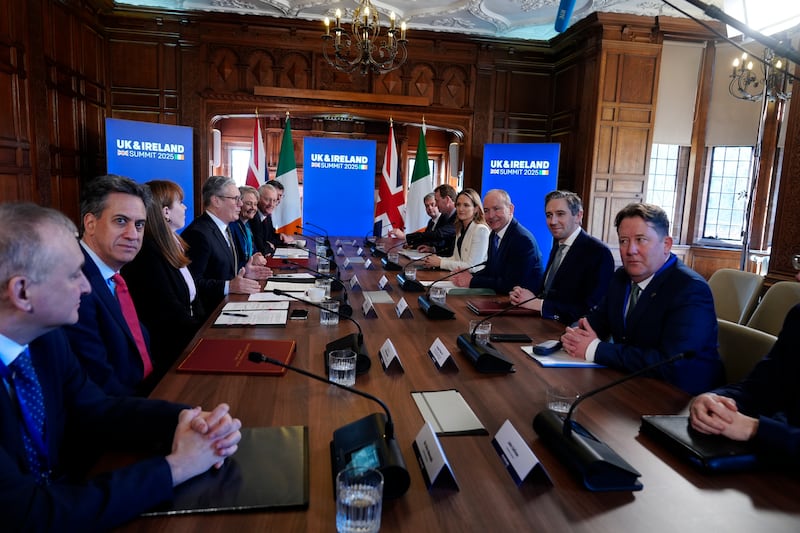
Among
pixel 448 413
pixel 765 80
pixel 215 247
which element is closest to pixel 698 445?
pixel 448 413

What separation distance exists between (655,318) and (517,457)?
3.59 ft

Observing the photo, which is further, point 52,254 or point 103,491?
point 52,254

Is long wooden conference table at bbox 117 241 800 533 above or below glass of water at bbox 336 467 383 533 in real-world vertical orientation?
below

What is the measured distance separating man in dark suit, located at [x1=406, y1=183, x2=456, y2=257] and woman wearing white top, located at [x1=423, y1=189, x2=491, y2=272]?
744 mm

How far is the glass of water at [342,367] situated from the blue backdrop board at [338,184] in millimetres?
5777

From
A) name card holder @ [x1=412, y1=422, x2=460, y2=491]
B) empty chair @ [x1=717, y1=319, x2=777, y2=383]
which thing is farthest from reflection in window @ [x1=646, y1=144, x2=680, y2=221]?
name card holder @ [x1=412, y1=422, x2=460, y2=491]

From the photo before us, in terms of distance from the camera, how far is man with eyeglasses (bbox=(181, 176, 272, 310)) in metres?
2.96

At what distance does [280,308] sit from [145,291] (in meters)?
0.60

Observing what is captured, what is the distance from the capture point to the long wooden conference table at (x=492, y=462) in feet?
2.99

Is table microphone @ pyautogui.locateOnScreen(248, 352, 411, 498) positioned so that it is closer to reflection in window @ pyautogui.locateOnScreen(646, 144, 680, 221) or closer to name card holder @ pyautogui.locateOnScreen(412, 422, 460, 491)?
name card holder @ pyautogui.locateOnScreen(412, 422, 460, 491)

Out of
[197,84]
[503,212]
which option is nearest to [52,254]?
[503,212]

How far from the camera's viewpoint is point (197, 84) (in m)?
6.79

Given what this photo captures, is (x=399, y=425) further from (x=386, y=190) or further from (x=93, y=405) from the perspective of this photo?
(x=386, y=190)

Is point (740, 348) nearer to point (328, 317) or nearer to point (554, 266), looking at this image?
point (554, 266)
